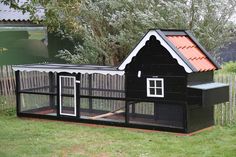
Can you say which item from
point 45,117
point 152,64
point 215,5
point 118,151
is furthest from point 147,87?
point 215,5

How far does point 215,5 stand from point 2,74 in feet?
23.0

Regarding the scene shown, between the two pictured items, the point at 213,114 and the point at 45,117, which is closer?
the point at 213,114

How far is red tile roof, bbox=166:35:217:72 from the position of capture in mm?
11666

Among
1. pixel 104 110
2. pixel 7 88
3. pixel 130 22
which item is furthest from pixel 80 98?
pixel 130 22

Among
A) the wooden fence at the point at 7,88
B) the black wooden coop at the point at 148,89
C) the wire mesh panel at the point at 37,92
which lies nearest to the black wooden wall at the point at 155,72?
the black wooden coop at the point at 148,89

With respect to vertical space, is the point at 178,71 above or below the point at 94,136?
above

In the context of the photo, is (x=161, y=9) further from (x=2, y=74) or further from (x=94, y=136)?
(x=94, y=136)

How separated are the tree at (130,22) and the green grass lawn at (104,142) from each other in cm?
463

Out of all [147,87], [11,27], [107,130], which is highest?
[11,27]

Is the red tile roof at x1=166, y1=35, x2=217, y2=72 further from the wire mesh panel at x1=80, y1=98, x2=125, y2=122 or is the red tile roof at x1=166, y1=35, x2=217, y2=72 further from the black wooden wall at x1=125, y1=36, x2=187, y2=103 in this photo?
the wire mesh panel at x1=80, y1=98, x2=125, y2=122

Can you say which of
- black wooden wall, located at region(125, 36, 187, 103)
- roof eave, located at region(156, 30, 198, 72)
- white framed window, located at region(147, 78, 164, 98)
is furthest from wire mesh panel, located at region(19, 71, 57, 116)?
roof eave, located at region(156, 30, 198, 72)

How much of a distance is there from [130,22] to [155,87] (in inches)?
238

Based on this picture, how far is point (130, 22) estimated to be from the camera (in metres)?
17.5

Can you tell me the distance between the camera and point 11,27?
2039 centimetres
